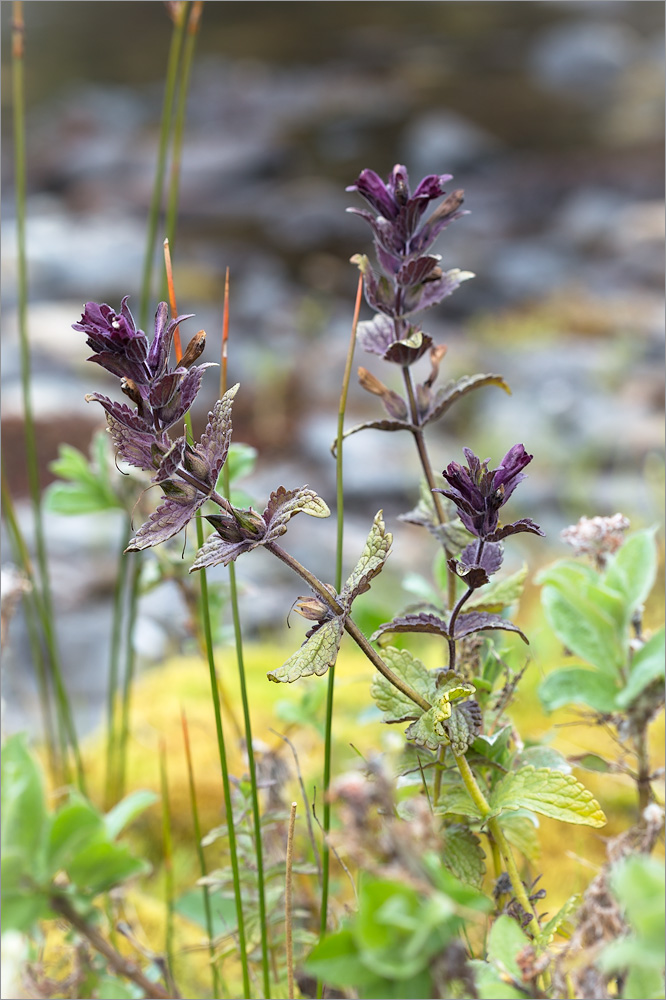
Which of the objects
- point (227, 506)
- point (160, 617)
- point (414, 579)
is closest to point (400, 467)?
point (160, 617)

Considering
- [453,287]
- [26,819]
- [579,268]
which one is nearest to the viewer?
[26,819]

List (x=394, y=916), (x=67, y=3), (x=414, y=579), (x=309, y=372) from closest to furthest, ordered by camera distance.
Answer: (x=394, y=916), (x=414, y=579), (x=309, y=372), (x=67, y=3)

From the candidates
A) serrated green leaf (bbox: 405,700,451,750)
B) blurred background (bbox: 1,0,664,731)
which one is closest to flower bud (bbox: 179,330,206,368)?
serrated green leaf (bbox: 405,700,451,750)

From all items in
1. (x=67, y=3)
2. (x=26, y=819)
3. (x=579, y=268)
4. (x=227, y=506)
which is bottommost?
(x=26, y=819)

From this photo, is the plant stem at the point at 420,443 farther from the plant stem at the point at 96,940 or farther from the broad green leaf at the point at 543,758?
the plant stem at the point at 96,940

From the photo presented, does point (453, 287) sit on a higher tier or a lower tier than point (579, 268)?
lower

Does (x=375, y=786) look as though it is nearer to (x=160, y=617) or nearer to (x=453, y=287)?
(x=453, y=287)

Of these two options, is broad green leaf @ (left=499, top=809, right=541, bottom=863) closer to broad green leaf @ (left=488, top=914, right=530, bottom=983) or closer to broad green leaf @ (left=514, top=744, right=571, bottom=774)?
broad green leaf @ (left=514, top=744, right=571, bottom=774)
